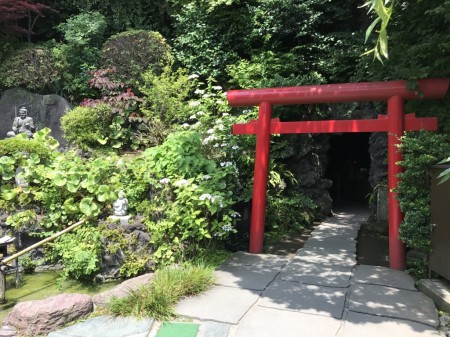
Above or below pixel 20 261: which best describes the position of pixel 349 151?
above

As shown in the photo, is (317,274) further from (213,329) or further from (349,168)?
(349,168)

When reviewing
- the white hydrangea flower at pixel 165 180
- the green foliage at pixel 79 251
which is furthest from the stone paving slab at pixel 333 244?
the green foliage at pixel 79 251

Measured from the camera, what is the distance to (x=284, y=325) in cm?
383

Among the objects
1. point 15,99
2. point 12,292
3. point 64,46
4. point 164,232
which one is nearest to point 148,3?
point 64,46

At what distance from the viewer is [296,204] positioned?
8.46 meters

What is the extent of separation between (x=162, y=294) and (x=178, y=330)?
0.54 m

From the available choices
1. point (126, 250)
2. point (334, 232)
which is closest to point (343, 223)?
point (334, 232)

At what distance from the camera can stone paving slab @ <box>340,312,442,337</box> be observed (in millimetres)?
3615

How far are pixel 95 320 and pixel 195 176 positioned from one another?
9.75ft

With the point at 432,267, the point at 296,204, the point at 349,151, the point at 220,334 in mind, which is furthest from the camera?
the point at 349,151

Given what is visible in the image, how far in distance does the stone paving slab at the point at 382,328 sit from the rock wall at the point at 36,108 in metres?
9.57

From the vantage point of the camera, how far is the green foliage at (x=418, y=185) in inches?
197

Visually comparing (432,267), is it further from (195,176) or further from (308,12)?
(308,12)

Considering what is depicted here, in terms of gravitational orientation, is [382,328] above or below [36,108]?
below
